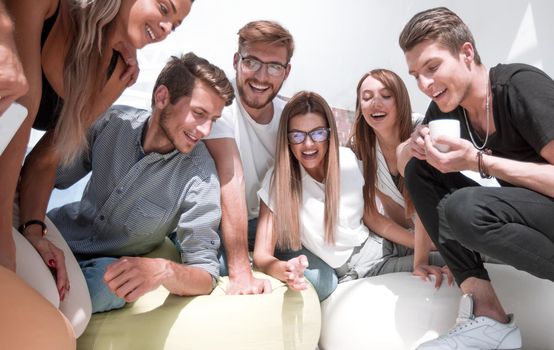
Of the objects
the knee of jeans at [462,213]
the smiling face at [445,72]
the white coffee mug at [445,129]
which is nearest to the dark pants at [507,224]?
the knee of jeans at [462,213]

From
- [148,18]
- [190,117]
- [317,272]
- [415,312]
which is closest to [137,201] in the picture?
[190,117]

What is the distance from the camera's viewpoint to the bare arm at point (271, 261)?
164 centimetres

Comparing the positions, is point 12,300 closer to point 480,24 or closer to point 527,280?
point 527,280

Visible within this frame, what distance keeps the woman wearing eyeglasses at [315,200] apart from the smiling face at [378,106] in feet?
0.63

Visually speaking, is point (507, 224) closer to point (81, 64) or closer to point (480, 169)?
point (480, 169)

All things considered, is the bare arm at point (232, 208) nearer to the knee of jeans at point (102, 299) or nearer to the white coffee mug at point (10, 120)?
the knee of jeans at point (102, 299)

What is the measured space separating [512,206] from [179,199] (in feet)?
3.37

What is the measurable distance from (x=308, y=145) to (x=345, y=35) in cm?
150

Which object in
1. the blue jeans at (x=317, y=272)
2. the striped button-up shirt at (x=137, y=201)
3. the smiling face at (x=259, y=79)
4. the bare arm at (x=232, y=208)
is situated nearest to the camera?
the striped button-up shirt at (x=137, y=201)

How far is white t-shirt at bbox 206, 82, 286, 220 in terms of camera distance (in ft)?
7.18

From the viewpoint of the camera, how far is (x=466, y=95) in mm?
1647

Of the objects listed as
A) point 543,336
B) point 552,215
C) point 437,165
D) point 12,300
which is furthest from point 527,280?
point 12,300

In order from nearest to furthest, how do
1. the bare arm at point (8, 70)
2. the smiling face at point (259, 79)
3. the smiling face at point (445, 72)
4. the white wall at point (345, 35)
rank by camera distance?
1. the bare arm at point (8, 70)
2. the smiling face at point (445, 72)
3. the smiling face at point (259, 79)
4. the white wall at point (345, 35)

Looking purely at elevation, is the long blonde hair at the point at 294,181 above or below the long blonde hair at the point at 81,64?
below
